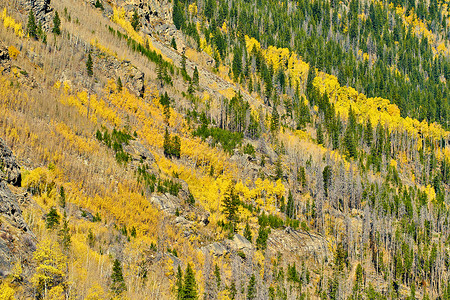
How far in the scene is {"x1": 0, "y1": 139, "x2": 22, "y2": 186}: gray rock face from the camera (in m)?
34.0

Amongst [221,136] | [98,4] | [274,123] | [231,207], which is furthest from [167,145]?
[98,4]

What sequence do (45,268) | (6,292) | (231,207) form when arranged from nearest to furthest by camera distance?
(6,292)
(45,268)
(231,207)

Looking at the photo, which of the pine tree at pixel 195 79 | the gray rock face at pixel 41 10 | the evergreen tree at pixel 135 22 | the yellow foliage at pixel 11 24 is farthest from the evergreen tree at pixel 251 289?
the evergreen tree at pixel 135 22

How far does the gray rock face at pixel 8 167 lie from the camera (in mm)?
34000

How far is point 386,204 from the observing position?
11012 centimetres

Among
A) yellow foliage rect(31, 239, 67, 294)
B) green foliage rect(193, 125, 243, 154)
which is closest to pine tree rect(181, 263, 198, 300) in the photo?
yellow foliage rect(31, 239, 67, 294)

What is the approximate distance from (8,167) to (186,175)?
4131 centimetres

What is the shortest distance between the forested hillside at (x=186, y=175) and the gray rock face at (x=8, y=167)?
0.16 metres

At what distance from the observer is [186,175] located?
74.8 metres

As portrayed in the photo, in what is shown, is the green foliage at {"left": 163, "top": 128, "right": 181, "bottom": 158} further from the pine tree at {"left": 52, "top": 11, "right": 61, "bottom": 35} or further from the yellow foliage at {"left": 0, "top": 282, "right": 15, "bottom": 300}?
the yellow foliage at {"left": 0, "top": 282, "right": 15, "bottom": 300}

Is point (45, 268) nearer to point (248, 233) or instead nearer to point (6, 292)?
point (6, 292)

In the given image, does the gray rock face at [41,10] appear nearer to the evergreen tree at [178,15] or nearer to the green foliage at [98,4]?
the green foliage at [98,4]

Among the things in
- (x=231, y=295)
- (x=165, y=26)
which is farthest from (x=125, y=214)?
(x=165, y=26)

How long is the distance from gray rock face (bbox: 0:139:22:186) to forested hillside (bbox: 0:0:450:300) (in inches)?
6.2
